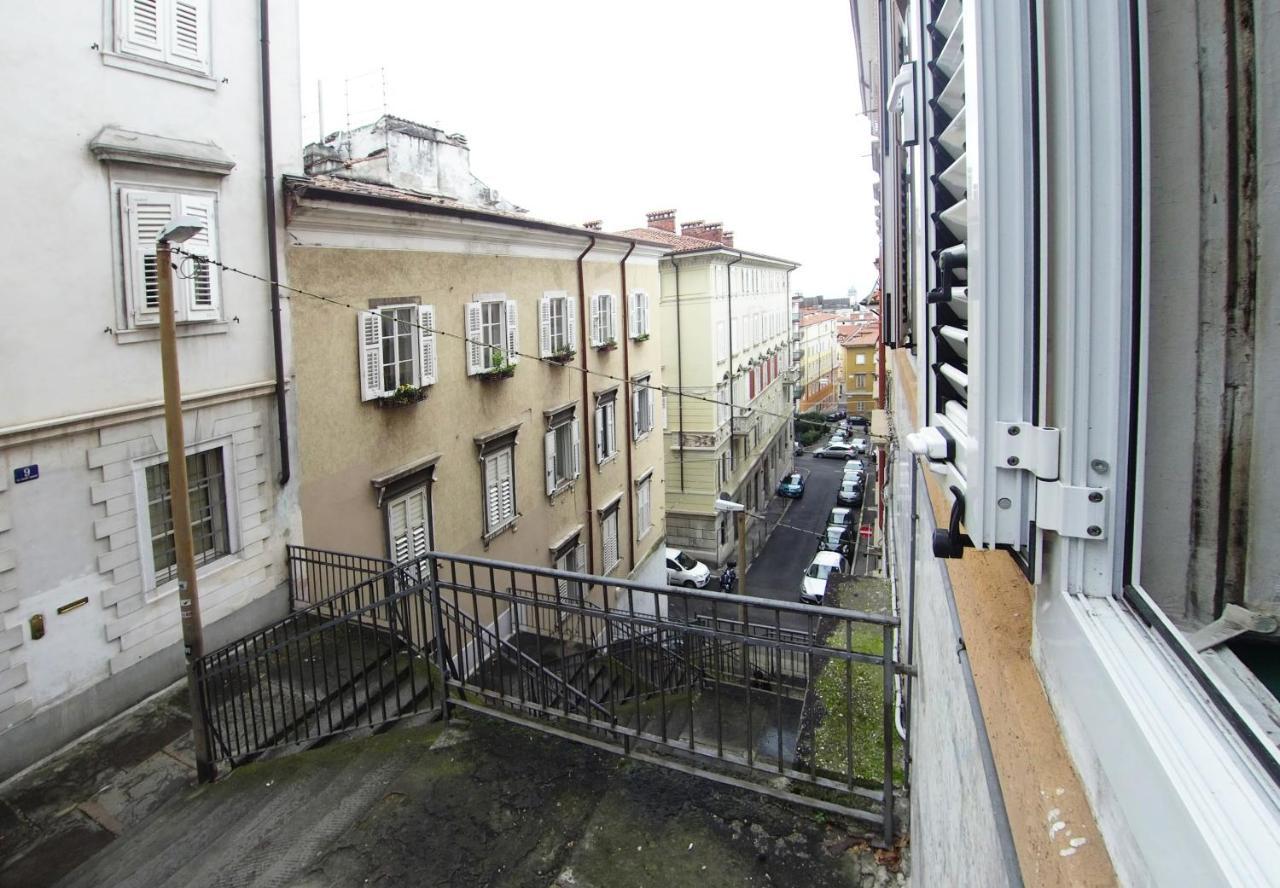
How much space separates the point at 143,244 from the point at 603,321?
36.4 feet

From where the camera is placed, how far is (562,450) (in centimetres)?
1683

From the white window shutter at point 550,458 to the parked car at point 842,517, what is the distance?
67.9 feet

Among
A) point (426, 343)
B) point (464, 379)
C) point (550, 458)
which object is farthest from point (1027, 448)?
point (550, 458)

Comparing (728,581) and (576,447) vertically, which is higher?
(576,447)

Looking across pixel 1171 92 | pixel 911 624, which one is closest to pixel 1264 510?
pixel 1171 92

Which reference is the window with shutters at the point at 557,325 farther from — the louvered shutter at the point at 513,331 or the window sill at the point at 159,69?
the window sill at the point at 159,69

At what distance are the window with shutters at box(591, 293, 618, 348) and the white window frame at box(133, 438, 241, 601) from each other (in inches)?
378

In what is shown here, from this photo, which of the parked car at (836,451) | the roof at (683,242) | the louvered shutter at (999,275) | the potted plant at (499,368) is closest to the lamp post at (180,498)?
the louvered shutter at (999,275)

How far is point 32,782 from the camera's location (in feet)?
23.8

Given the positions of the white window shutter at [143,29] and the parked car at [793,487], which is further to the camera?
the parked car at [793,487]

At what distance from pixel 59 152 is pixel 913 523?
8219 millimetres

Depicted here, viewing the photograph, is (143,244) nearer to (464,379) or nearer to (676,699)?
(464,379)

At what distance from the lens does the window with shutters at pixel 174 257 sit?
791cm

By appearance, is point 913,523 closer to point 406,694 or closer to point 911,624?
point 911,624
